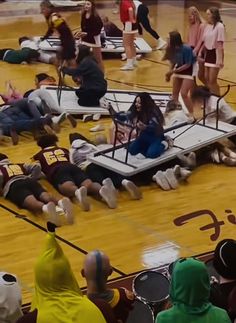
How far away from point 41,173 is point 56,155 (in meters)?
0.24

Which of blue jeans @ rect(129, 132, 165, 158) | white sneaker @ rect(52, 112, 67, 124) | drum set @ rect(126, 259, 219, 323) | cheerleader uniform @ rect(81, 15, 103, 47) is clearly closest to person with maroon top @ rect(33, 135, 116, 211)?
blue jeans @ rect(129, 132, 165, 158)

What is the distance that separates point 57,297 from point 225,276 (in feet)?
3.77

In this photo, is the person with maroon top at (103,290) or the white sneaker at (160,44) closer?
the person with maroon top at (103,290)

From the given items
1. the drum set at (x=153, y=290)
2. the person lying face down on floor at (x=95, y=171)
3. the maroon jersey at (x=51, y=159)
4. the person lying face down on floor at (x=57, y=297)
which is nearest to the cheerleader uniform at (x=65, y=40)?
the person lying face down on floor at (x=95, y=171)

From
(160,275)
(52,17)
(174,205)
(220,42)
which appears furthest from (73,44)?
(160,275)

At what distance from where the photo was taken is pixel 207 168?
895 cm

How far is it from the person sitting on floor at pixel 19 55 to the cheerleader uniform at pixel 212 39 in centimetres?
360

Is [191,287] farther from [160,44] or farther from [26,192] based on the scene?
[160,44]

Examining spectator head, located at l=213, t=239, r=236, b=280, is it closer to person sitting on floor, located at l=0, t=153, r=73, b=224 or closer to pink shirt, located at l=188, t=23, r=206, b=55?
person sitting on floor, located at l=0, t=153, r=73, b=224

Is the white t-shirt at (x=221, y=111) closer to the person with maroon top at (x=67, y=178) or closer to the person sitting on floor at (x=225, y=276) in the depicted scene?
the person with maroon top at (x=67, y=178)

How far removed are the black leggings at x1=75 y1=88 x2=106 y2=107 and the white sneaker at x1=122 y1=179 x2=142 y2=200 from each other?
2784mm

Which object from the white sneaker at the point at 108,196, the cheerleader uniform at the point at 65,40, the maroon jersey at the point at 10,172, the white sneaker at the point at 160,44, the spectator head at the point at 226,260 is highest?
the spectator head at the point at 226,260

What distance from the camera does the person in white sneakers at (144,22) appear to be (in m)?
14.2

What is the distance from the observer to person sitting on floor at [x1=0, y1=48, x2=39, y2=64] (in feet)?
43.7
